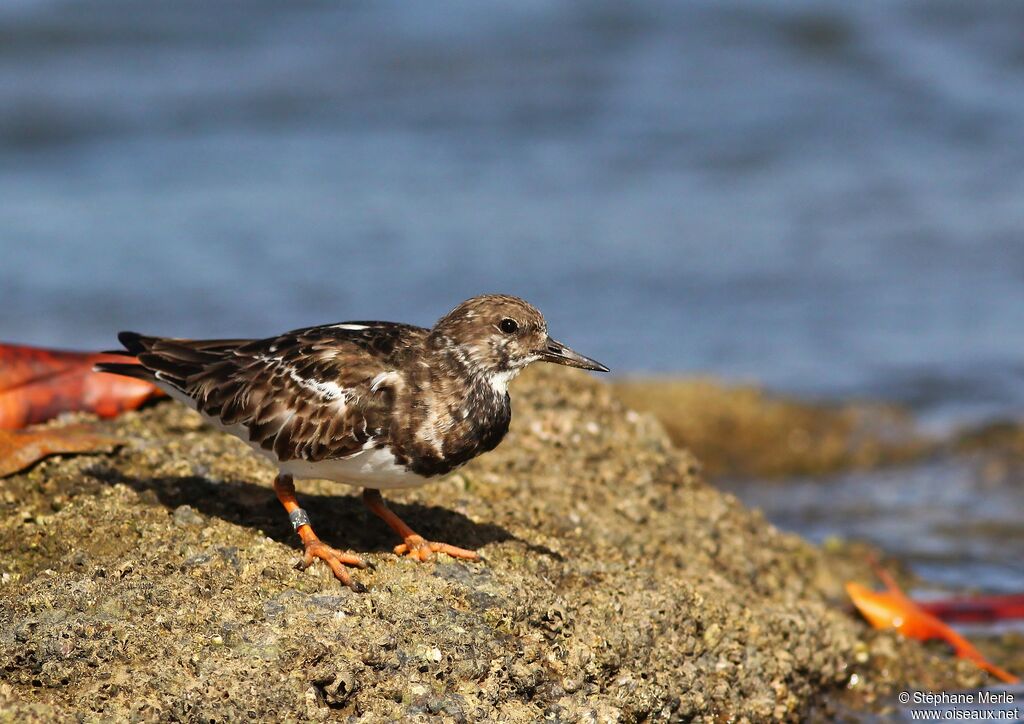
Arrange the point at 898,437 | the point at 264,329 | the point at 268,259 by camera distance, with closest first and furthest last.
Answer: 1. the point at 898,437
2. the point at 264,329
3. the point at 268,259

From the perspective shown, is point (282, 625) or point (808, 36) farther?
point (808, 36)

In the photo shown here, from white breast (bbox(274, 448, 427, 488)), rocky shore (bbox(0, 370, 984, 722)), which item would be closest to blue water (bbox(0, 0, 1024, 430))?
rocky shore (bbox(0, 370, 984, 722))

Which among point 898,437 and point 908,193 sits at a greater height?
point 908,193

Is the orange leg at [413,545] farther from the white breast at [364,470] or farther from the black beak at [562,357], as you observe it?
the black beak at [562,357]

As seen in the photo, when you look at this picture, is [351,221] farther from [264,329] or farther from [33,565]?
[33,565]

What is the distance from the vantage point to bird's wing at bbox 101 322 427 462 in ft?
15.1

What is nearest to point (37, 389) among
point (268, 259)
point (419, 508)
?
point (419, 508)

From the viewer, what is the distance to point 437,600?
4379 millimetres

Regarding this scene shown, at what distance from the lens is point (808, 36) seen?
18.7 m

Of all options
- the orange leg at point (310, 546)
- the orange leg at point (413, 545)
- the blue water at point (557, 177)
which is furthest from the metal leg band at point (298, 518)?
the blue water at point (557, 177)

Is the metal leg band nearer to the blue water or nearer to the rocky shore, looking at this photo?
the rocky shore

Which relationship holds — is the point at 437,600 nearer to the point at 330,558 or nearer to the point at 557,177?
the point at 330,558

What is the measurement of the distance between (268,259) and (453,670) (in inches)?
363

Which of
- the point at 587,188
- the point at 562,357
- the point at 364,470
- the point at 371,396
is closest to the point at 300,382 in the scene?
the point at 371,396
